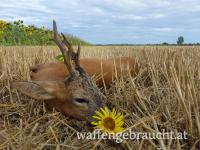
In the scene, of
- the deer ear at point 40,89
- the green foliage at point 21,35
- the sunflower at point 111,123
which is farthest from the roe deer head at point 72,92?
the green foliage at point 21,35

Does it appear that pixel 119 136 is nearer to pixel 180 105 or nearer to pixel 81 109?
pixel 180 105

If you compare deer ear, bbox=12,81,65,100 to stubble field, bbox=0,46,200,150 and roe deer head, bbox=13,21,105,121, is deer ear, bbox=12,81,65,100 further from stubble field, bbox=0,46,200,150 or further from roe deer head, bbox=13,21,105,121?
stubble field, bbox=0,46,200,150

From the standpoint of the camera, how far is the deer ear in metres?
3.46

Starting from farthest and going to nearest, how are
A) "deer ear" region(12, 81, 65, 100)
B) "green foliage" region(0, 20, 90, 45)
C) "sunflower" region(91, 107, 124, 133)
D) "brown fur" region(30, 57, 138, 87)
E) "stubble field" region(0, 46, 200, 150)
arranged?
"green foliage" region(0, 20, 90, 45)
"brown fur" region(30, 57, 138, 87)
"deer ear" region(12, 81, 65, 100)
"sunflower" region(91, 107, 124, 133)
"stubble field" region(0, 46, 200, 150)

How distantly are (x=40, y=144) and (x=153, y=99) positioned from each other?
1213mm

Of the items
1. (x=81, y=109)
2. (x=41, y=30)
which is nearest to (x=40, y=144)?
(x=81, y=109)

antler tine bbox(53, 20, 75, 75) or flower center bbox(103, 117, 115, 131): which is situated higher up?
antler tine bbox(53, 20, 75, 75)

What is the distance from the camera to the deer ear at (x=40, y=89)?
346cm

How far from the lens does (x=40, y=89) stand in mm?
3545

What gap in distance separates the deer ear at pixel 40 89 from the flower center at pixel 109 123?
2.61 feet

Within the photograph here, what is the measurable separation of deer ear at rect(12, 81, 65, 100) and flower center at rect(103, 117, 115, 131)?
79 cm

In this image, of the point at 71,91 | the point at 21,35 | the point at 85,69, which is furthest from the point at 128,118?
the point at 21,35

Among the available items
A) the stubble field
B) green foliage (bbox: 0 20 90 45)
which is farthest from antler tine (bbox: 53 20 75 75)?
green foliage (bbox: 0 20 90 45)

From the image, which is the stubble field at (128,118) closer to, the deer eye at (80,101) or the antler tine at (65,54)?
the deer eye at (80,101)
